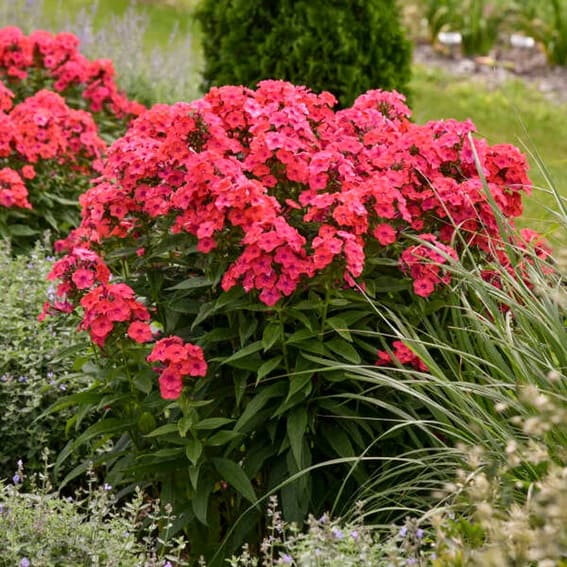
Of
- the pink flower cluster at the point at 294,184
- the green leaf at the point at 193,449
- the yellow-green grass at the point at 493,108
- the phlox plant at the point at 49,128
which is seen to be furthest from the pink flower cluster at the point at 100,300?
the yellow-green grass at the point at 493,108

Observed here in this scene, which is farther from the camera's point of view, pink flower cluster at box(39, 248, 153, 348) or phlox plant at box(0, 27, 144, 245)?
phlox plant at box(0, 27, 144, 245)

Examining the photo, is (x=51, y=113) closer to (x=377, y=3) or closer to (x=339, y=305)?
(x=377, y=3)

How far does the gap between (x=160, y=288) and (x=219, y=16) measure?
3.24m

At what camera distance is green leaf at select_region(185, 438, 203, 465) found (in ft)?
10.0

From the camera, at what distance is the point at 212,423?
313 cm

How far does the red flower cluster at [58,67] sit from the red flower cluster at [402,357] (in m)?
3.28

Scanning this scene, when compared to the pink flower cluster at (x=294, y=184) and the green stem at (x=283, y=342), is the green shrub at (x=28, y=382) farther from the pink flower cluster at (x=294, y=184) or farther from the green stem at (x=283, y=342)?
the green stem at (x=283, y=342)

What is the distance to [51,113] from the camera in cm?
517

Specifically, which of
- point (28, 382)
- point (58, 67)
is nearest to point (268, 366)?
point (28, 382)

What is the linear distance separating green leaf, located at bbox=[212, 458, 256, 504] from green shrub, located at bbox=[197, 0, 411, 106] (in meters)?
3.32

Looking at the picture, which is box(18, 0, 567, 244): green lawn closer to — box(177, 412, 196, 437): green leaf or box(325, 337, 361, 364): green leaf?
box(325, 337, 361, 364): green leaf

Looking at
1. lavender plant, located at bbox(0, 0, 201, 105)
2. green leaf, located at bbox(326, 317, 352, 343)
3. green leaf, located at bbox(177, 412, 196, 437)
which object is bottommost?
lavender plant, located at bbox(0, 0, 201, 105)

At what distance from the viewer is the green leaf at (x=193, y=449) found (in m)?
3.05

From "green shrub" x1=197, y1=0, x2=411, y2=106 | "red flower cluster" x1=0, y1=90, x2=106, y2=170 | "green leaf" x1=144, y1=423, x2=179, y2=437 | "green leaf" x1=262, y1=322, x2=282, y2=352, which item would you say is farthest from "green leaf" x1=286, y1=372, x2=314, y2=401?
"green shrub" x1=197, y1=0, x2=411, y2=106
